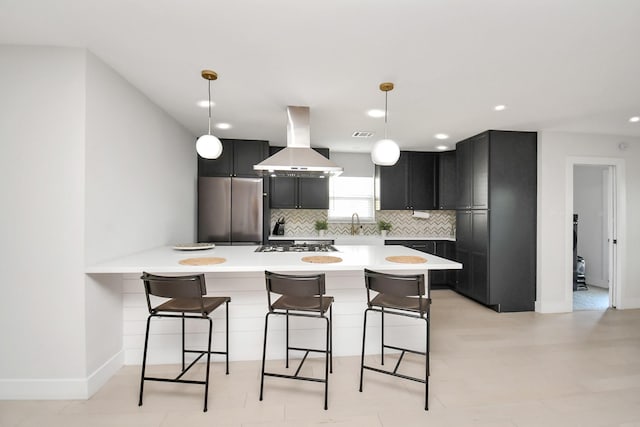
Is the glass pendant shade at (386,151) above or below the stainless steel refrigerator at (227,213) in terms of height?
above

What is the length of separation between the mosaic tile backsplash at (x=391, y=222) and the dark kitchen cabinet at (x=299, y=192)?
34cm

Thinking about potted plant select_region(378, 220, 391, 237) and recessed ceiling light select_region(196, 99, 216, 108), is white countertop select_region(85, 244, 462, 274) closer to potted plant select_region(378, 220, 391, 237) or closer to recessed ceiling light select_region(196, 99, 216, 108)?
recessed ceiling light select_region(196, 99, 216, 108)

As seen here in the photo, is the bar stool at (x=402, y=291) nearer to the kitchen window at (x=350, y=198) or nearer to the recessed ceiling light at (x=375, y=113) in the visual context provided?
the recessed ceiling light at (x=375, y=113)

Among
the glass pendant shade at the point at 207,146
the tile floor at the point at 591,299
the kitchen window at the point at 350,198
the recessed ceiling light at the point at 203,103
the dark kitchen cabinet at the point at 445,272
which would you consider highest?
the recessed ceiling light at the point at 203,103

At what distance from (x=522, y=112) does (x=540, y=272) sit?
2237 millimetres

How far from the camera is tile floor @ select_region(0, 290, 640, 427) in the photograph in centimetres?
191

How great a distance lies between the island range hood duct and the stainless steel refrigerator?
4.21 ft

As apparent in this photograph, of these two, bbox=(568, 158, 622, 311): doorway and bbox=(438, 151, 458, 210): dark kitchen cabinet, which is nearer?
bbox=(568, 158, 622, 311): doorway

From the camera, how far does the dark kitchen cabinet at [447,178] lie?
210 inches

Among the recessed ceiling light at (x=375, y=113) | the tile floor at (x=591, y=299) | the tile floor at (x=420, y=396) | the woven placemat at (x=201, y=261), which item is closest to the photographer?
the tile floor at (x=420, y=396)

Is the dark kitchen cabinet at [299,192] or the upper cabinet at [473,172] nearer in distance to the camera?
the upper cabinet at [473,172]

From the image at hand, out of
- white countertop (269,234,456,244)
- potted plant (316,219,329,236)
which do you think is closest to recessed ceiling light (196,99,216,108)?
white countertop (269,234,456,244)

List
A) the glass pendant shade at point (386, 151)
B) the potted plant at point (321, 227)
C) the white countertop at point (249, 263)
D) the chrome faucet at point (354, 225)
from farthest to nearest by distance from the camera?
1. the chrome faucet at point (354, 225)
2. the potted plant at point (321, 227)
3. the glass pendant shade at point (386, 151)
4. the white countertop at point (249, 263)

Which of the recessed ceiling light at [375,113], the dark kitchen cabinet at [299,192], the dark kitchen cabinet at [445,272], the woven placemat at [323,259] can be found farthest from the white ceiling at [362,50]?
the dark kitchen cabinet at [445,272]
